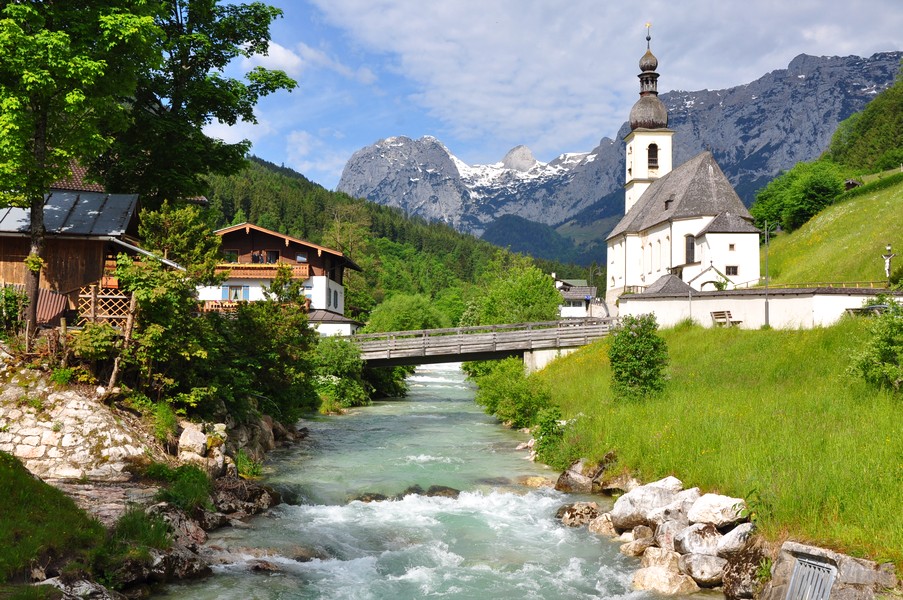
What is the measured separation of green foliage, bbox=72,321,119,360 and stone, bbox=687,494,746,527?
1306 cm

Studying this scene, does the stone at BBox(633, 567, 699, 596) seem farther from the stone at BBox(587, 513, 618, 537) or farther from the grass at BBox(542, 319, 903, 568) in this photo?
the stone at BBox(587, 513, 618, 537)

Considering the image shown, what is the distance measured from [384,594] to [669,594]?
177 inches

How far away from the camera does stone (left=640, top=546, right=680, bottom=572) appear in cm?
1120

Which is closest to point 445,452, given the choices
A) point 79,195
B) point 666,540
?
point 666,540

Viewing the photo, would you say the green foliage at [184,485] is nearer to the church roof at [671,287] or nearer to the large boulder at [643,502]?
the large boulder at [643,502]

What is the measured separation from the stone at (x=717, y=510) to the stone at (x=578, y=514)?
111 inches

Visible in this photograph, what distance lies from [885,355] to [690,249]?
1540 inches

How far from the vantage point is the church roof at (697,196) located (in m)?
54.7

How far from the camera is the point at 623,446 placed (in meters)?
16.7

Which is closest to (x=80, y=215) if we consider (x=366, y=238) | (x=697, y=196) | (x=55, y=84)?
(x=55, y=84)

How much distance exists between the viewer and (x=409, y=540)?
44.0 feet

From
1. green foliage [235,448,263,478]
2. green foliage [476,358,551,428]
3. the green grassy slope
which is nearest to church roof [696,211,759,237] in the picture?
the green grassy slope

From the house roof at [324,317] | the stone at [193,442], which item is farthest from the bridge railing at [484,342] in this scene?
the stone at [193,442]

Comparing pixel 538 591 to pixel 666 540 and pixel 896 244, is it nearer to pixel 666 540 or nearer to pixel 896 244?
pixel 666 540
